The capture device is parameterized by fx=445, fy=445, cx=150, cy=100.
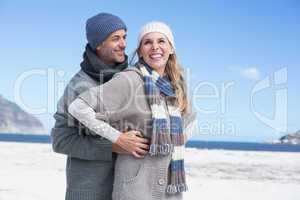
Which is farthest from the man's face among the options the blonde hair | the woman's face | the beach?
the beach

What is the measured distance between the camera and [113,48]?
1.95m

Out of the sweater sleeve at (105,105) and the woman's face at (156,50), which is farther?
the woman's face at (156,50)

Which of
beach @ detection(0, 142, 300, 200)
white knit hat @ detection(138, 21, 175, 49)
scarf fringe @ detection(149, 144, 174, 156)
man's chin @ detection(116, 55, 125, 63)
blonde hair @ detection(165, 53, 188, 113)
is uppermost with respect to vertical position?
white knit hat @ detection(138, 21, 175, 49)

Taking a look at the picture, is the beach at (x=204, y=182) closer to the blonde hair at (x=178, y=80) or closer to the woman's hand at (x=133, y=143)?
the blonde hair at (x=178, y=80)

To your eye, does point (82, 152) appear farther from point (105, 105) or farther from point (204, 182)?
point (204, 182)

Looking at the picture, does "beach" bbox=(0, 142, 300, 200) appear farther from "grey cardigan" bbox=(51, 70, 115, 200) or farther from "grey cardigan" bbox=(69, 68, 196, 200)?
"grey cardigan" bbox=(69, 68, 196, 200)

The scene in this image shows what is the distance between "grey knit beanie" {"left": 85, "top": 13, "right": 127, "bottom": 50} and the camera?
6.36 ft

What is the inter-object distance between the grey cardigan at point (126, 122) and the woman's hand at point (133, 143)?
0.03 meters

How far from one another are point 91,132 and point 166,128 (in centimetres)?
32

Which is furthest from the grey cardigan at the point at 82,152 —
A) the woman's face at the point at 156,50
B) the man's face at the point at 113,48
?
the woman's face at the point at 156,50

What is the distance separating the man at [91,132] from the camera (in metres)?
1.82

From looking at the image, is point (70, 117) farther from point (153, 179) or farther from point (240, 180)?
point (240, 180)

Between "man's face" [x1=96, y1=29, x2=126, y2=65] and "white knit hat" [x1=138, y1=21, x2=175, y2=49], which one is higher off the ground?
"white knit hat" [x1=138, y1=21, x2=175, y2=49]

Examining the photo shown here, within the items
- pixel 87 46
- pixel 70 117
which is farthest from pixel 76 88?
pixel 87 46
